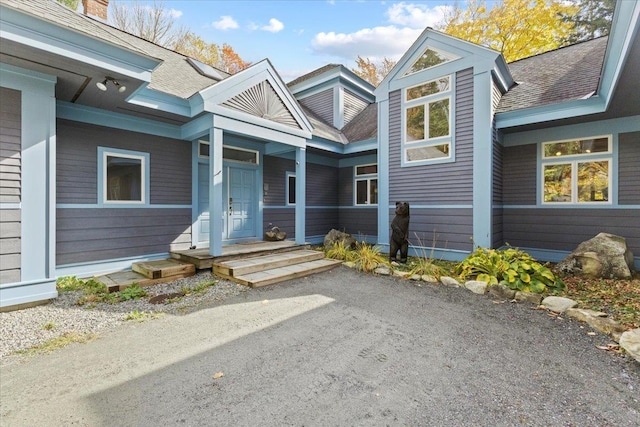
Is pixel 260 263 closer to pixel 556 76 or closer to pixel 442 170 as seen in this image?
pixel 442 170

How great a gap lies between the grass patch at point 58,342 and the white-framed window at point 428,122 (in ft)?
23.3

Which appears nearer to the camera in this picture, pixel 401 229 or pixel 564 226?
pixel 401 229

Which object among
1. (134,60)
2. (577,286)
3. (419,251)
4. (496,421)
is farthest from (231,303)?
(577,286)

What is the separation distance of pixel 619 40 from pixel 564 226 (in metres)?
4.28

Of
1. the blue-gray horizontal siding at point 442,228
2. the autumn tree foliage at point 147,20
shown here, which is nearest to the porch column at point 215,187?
the blue-gray horizontal siding at point 442,228

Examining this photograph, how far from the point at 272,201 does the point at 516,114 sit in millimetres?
6414

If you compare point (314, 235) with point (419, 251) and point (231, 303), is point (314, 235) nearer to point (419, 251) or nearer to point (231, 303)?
point (419, 251)

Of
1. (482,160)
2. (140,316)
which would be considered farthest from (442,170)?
(140,316)

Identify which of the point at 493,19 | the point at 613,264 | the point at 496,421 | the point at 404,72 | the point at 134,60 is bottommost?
the point at 496,421

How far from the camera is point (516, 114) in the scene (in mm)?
6426

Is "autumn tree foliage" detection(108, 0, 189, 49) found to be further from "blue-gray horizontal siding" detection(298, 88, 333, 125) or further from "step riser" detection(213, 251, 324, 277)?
"step riser" detection(213, 251, 324, 277)

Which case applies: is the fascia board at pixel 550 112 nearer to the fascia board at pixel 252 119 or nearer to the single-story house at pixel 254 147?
the single-story house at pixel 254 147

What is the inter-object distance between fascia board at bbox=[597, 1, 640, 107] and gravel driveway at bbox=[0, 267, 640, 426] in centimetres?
347

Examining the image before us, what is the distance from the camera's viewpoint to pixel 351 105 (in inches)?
447
